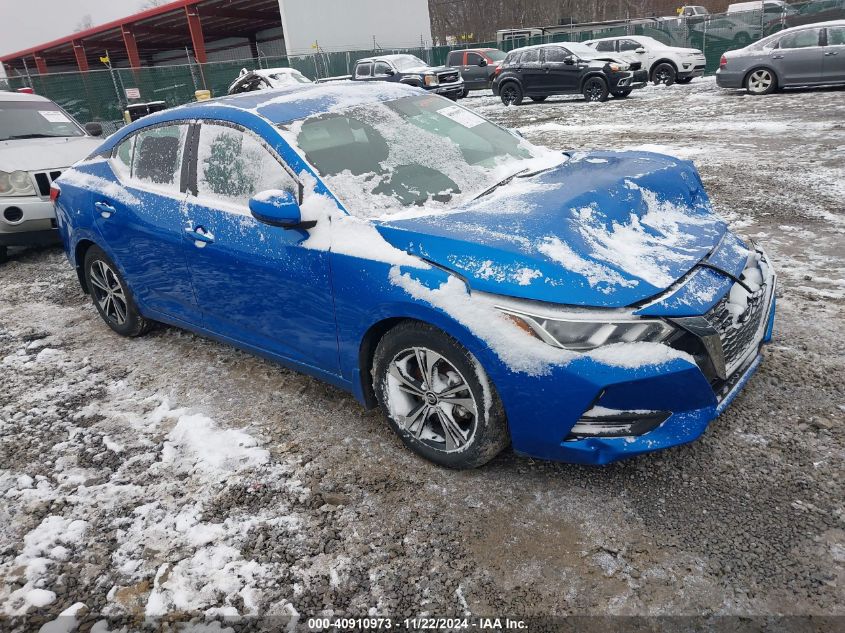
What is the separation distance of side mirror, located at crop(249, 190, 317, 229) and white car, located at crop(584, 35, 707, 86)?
18.6 m

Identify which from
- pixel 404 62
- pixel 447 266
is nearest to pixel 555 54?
pixel 404 62

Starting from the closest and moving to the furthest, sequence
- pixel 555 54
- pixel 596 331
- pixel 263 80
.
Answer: pixel 596 331
pixel 555 54
pixel 263 80

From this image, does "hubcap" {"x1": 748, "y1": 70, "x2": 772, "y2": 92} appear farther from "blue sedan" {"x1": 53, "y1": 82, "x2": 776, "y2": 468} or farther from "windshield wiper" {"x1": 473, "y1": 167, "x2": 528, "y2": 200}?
"windshield wiper" {"x1": 473, "y1": 167, "x2": 528, "y2": 200}

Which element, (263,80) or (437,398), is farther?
(263,80)

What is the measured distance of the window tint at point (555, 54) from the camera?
17141mm

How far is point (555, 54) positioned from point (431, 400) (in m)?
16.8

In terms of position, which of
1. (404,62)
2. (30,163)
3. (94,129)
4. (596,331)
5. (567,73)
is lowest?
(596,331)

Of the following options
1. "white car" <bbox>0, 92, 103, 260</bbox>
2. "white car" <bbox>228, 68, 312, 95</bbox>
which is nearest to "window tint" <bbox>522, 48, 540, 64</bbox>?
"white car" <bbox>228, 68, 312, 95</bbox>

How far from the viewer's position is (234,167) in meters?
3.29

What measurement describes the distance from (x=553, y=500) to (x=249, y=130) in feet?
7.72

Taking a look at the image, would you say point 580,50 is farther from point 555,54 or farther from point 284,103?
point 284,103

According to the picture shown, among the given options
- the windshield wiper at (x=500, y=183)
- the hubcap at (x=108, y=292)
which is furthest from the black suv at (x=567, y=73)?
the hubcap at (x=108, y=292)

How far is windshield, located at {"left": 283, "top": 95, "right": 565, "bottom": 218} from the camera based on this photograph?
9.78 ft

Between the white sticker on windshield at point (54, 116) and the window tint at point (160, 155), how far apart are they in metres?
4.93
